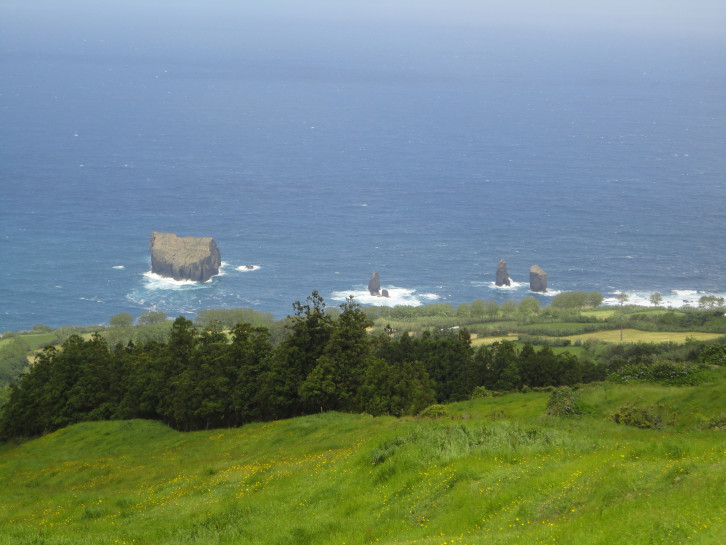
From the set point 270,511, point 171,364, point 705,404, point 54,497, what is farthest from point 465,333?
point 270,511

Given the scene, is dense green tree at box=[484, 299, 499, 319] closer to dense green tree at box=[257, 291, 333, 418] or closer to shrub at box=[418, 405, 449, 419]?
dense green tree at box=[257, 291, 333, 418]

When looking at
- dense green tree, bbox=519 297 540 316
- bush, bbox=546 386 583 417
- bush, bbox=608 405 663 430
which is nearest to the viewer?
bush, bbox=608 405 663 430

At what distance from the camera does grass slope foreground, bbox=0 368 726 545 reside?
76.9 ft

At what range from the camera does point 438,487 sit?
30.0 m

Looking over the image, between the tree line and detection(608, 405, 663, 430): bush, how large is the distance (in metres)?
21.6

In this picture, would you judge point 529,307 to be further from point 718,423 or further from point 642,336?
point 718,423

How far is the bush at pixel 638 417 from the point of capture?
4303cm

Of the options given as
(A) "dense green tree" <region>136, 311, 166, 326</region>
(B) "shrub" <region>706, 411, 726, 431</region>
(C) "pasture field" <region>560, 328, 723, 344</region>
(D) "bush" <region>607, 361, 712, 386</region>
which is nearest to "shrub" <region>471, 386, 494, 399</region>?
(D) "bush" <region>607, 361, 712, 386</region>

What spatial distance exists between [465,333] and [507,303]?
90622 millimetres

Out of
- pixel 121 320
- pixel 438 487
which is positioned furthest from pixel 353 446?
pixel 121 320

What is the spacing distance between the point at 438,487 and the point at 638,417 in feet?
→ 62.1

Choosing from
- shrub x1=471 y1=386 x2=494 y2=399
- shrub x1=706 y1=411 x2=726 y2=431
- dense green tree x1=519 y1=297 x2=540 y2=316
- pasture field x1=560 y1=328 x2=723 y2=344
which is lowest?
shrub x1=471 y1=386 x2=494 y2=399

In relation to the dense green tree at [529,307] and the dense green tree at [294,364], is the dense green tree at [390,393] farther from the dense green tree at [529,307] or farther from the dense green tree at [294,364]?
the dense green tree at [529,307]

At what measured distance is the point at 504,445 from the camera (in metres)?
33.9
